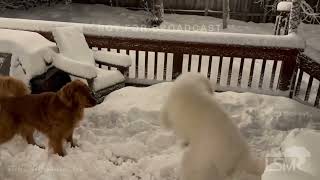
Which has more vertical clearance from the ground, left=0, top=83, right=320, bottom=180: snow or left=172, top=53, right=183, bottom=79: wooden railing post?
left=172, top=53, right=183, bottom=79: wooden railing post

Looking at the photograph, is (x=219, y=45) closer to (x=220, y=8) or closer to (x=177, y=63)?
(x=177, y=63)

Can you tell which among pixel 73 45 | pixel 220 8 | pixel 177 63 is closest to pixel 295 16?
pixel 177 63

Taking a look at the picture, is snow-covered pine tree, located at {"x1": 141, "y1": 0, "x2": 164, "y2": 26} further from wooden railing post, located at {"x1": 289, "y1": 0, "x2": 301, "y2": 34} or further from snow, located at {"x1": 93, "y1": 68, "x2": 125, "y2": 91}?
snow, located at {"x1": 93, "y1": 68, "x2": 125, "y2": 91}

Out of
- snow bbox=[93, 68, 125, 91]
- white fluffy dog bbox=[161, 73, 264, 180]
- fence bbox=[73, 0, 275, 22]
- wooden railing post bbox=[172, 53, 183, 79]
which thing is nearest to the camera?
white fluffy dog bbox=[161, 73, 264, 180]

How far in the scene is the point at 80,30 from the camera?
22.0 feet

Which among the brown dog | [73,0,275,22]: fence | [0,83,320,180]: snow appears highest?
the brown dog

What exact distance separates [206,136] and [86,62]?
11.6 ft

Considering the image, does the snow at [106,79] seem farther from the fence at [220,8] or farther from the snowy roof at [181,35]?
the fence at [220,8]

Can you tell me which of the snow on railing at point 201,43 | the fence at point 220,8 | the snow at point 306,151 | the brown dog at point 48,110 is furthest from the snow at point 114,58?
the fence at point 220,8

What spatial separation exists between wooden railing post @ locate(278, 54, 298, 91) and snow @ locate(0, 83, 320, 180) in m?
0.39

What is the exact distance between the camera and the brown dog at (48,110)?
4367 millimetres

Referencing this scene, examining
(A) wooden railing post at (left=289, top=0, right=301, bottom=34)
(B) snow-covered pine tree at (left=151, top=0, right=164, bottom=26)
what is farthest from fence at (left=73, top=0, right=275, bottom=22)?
(A) wooden railing post at (left=289, top=0, right=301, bottom=34)

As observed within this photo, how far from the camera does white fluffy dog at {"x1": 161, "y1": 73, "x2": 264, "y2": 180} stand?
3127mm

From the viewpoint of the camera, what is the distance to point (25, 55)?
5664mm
